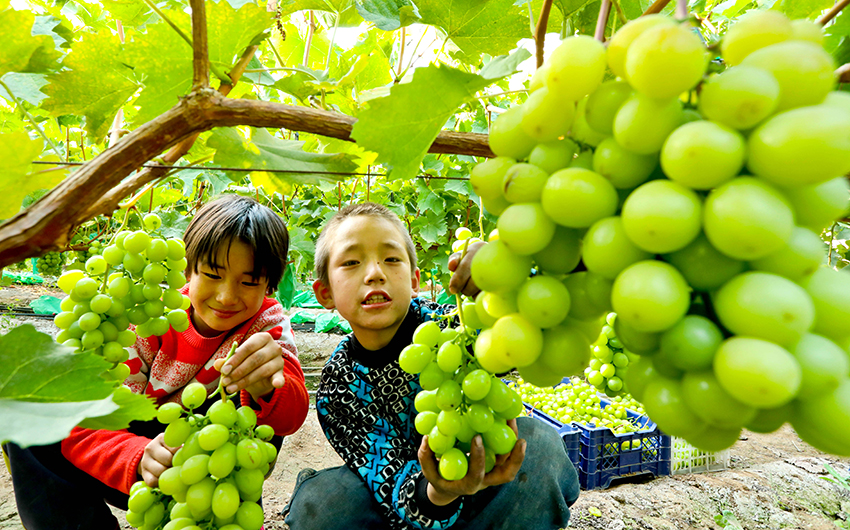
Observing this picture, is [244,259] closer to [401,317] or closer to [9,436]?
[401,317]

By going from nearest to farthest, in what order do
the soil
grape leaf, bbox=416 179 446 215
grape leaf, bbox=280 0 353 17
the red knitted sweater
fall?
grape leaf, bbox=280 0 353 17 → the red knitted sweater → the soil → grape leaf, bbox=416 179 446 215

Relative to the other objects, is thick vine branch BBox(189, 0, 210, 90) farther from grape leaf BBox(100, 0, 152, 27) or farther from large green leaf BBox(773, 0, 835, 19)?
large green leaf BBox(773, 0, 835, 19)

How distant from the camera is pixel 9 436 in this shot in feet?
1.11

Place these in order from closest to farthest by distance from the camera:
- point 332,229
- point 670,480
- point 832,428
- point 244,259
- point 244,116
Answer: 1. point 832,428
2. point 244,116
3. point 244,259
4. point 332,229
5. point 670,480

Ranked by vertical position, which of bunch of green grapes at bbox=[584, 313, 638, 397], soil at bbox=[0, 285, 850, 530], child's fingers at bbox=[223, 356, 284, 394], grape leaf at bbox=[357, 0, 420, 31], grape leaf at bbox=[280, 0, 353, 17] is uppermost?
grape leaf at bbox=[280, 0, 353, 17]

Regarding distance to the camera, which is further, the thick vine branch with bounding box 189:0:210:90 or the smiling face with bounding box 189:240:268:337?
the smiling face with bounding box 189:240:268:337

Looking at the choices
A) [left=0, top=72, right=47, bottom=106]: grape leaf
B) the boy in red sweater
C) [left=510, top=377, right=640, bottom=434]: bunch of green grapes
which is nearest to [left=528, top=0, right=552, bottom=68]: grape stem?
[left=0, top=72, right=47, bottom=106]: grape leaf

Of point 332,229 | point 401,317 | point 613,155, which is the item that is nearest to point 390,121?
point 613,155

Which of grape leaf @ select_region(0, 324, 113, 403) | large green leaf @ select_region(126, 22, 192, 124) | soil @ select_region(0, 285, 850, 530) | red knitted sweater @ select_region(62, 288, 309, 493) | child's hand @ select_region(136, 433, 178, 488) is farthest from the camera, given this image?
soil @ select_region(0, 285, 850, 530)

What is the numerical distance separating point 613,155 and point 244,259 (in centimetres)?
137

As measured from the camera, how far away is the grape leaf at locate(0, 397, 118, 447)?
0.34m

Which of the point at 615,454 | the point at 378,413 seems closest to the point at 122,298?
the point at 378,413

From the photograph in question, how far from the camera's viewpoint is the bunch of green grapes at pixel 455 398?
2.43 ft

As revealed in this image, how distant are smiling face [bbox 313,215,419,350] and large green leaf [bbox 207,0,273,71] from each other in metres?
0.81
